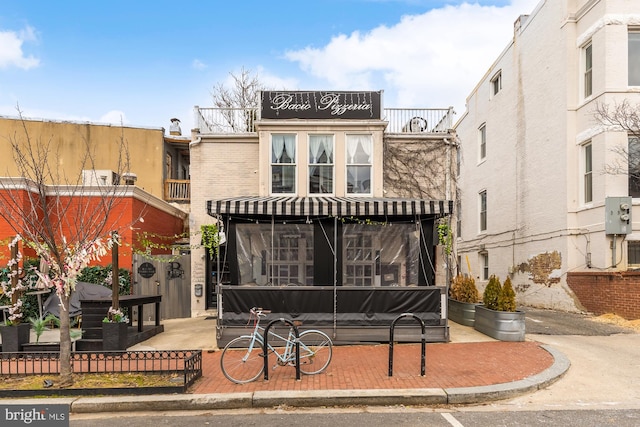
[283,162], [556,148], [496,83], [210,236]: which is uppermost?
[496,83]

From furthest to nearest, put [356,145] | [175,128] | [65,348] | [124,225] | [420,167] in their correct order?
[175,128] → [420,167] → [356,145] → [124,225] → [65,348]

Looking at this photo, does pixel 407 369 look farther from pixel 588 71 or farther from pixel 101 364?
pixel 588 71

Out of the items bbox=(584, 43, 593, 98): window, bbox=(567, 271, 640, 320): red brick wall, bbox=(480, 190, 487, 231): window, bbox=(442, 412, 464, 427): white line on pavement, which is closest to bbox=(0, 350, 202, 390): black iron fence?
bbox=(442, 412, 464, 427): white line on pavement

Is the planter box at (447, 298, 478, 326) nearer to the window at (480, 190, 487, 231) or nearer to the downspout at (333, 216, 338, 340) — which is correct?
the downspout at (333, 216, 338, 340)

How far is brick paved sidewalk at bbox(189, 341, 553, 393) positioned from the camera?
20.3ft

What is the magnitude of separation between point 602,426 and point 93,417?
635 cm

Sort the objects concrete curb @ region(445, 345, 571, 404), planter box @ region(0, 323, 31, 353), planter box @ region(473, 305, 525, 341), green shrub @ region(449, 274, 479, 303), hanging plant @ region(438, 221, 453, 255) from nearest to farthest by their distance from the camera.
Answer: concrete curb @ region(445, 345, 571, 404) → planter box @ region(0, 323, 31, 353) → planter box @ region(473, 305, 525, 341) → green shrub @ region(449, 274, 479, 303) → hanging plant @ region(438, 221, 453, 255)

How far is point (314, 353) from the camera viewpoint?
6.84 metres

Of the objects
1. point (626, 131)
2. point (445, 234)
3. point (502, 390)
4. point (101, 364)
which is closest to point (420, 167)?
point (445, 234)

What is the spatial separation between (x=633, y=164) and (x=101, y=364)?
50.0ft

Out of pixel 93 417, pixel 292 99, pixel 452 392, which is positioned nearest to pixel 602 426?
pixel 452 392

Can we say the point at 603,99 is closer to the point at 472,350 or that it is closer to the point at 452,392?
the point at 472,350

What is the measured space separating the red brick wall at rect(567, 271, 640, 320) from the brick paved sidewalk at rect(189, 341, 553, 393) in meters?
5.24

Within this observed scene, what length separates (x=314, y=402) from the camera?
573 cm
